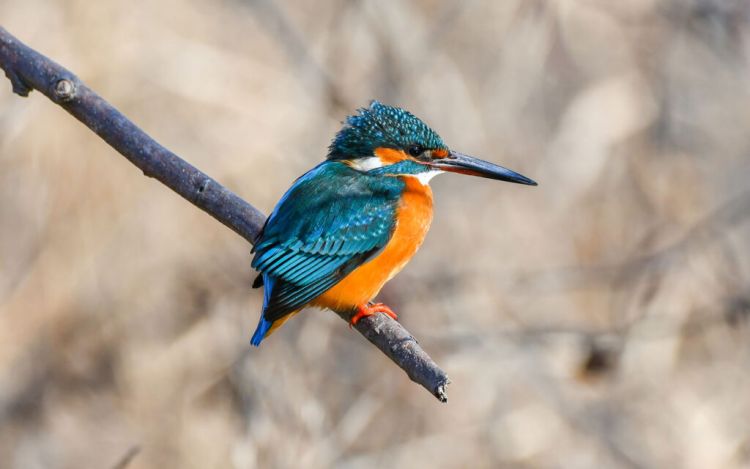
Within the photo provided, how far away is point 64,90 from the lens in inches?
90.0

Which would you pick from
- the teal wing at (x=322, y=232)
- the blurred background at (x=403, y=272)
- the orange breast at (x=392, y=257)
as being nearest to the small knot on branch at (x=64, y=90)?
the teal wing at (x=322, y=232)

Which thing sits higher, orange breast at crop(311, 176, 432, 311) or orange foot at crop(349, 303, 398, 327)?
orange breast at crop(311, 176, 432, 311)

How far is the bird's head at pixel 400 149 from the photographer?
2.89 m

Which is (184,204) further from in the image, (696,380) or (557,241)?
(696,380)

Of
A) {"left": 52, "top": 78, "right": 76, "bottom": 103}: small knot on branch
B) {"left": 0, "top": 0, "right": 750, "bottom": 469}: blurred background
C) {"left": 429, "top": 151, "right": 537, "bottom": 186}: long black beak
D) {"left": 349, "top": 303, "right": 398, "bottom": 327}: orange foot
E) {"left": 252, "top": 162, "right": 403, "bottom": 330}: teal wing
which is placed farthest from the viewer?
{"left": 0, "top": 0, "right": 750, "bottom": 469}: blurred background

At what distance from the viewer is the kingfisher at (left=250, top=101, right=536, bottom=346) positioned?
8.54 feet

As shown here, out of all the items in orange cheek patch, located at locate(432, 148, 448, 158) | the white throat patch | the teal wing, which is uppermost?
orange cheek patch, located at locate(432, 148, 448, 158)

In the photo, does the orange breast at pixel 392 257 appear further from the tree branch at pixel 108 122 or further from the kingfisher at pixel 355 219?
the tree branch at pixel 108 122

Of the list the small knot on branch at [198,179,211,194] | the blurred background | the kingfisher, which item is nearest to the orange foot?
the kingfisher

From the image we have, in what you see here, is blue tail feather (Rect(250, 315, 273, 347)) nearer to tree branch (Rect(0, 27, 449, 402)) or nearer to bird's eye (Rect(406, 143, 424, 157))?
tree branch (Rect(0, 27, 449, 402))

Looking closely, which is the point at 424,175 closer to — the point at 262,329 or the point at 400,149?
the point at 400,149

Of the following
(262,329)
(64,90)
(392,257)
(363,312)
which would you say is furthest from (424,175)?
(64,90)

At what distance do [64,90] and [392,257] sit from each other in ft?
3.46

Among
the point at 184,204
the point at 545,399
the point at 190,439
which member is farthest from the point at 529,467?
the point at 184,204
